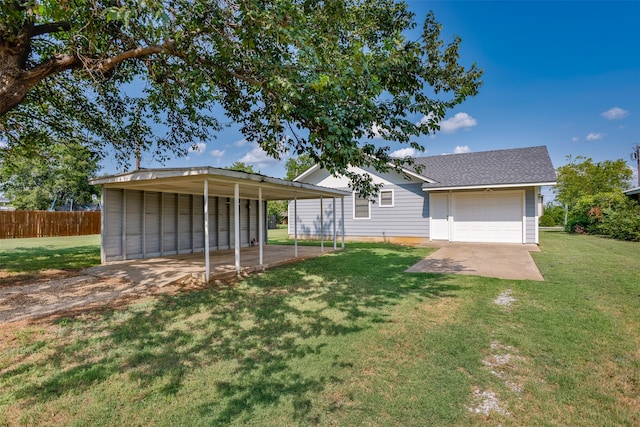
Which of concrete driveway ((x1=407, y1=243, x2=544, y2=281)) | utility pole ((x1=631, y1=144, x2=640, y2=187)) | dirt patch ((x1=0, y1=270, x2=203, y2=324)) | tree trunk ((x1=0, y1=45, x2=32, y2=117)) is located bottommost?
dirt patch ((x1=0, y1=270, x2=203, y2=324))

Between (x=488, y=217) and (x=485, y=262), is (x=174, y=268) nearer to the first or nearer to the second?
(x=485, y=262)

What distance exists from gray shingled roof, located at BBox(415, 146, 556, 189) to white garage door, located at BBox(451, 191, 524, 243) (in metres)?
0.79

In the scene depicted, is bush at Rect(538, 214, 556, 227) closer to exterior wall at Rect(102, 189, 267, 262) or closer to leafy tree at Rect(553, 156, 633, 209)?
leafy tree at Rect(553, 156, 633, 209)

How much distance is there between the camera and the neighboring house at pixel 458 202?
1232cm

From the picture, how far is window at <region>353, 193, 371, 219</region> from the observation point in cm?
1499

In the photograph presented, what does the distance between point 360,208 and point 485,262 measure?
7.29 metres

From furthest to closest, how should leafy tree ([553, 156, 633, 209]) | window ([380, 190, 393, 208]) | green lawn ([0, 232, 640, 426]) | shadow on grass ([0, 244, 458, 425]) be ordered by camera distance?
leafy tree ([553, 156, 633, 209]), window ([380, 190, 393, 208]), shadow on grass ([0, 244, 458, 425]), green lawn ([0, 232, 640, 426])

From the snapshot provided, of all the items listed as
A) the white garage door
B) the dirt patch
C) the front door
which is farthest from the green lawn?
the front door

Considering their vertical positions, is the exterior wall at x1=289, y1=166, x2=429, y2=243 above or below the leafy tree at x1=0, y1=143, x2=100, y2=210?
below

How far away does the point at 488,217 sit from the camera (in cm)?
1311

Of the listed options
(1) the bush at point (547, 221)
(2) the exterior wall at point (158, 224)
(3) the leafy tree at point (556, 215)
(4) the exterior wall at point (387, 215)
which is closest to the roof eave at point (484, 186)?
(4) the exterior wall at point (387, 215)

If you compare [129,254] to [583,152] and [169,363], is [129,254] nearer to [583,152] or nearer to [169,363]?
[169,363]

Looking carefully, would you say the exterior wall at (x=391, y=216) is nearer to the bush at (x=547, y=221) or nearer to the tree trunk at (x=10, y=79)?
the tree trunk at (x=10, y=79)

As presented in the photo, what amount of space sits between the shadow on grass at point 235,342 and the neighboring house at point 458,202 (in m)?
7.98
